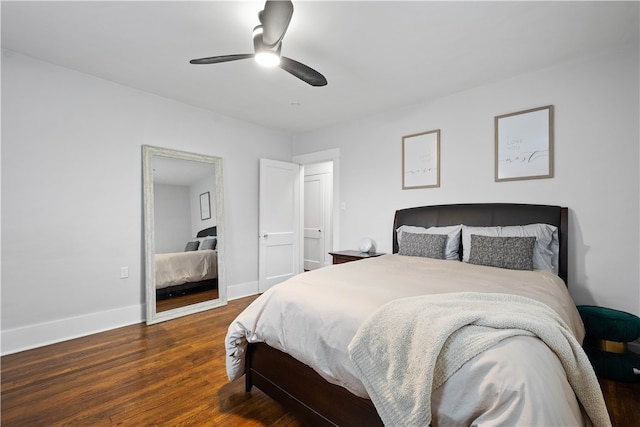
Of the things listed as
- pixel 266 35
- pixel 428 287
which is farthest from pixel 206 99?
pixel 428 287

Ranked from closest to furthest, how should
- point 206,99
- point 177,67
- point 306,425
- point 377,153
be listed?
point 306,425 → point 177,67 → point 206,99 → point 377,153

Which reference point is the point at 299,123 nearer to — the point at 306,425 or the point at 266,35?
the point at 266,35

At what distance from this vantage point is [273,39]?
1713 mm

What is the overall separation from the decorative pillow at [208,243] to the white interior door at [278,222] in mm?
741

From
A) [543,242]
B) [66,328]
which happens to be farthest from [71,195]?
[543,242]

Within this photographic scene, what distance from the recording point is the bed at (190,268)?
338 cm

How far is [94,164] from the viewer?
2.94 meters

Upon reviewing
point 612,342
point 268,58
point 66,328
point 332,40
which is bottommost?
point 66,328

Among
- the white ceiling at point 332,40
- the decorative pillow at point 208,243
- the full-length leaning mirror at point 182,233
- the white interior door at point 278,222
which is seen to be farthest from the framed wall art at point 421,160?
the decorative pillow at point 208,243

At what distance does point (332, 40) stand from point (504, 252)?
7.41ft

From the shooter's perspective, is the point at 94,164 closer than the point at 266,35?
No

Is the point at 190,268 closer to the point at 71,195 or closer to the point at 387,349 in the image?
the point at 71,195

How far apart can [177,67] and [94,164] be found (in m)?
1.32

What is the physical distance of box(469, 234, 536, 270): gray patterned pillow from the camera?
7.83 feet
